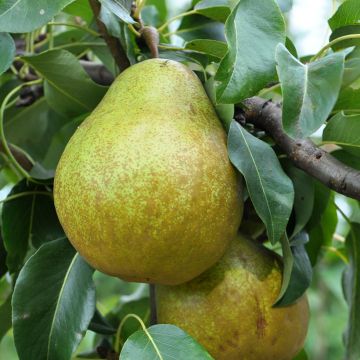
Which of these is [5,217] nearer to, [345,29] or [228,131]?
[228,131]

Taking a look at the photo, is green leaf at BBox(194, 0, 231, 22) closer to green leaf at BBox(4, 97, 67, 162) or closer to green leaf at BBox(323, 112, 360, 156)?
green leaf at BBox(323, 112, 360, 156)

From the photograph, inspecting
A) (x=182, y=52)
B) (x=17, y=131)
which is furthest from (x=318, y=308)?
(x=182, y=52)

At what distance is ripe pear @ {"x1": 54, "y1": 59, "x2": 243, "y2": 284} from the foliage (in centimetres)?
5

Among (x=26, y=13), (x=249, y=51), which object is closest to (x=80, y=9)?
(x=26, y=13)

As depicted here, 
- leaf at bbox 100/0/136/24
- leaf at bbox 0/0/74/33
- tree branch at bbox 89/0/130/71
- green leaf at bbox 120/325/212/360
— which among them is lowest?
green leaf at bbox 120/325/212/360

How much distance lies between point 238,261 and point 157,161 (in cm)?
30

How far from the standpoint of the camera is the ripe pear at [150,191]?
0.88 metres

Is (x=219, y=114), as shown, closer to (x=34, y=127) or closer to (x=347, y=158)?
(x=347, y=158)

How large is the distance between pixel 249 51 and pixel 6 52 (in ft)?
1.17

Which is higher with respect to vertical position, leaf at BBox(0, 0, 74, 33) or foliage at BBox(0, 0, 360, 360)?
leaf at BBox(0, 0, 74, 33)

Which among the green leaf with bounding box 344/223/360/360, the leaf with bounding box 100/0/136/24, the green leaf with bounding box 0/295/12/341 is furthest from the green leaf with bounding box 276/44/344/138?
the green leaf with bounding box 0/295/12/341

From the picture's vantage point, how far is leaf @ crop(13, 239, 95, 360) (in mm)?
1021

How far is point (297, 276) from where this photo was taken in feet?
3.66

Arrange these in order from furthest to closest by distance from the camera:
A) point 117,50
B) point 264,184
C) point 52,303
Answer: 1. point 117,50
2. point 52,303
3. point 264,184
